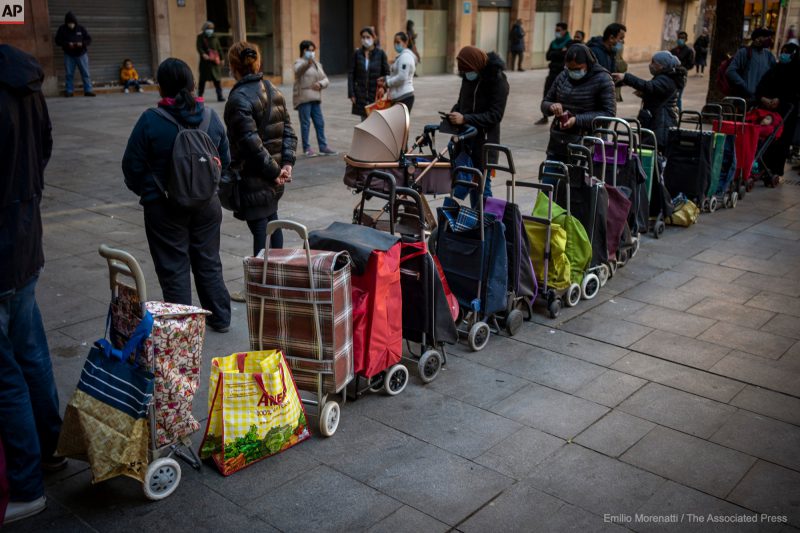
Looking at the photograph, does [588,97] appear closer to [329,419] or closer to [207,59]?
[329,419]

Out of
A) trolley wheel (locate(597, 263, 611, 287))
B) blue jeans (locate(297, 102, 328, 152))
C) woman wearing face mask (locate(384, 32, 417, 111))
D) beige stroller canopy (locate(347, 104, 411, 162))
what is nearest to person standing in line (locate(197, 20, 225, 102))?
blue jeans (locate(297, 102, 328, 152))

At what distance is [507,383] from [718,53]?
1240cm

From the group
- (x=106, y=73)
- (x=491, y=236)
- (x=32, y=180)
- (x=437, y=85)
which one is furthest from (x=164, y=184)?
(x=437, y=85)

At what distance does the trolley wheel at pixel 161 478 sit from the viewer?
12.1ft

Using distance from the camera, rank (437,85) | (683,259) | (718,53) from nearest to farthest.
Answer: (683,259)
(718,53)
(437,85)

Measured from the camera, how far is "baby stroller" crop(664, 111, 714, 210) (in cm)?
895

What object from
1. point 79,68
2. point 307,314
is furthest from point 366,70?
point 79,68

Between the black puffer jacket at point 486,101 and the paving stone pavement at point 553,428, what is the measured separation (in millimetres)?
1882

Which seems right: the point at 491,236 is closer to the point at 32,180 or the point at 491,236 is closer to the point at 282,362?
the point at 282,362

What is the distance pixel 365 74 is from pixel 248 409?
9.67 metres

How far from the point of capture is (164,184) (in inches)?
197

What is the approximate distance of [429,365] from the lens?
5008mm

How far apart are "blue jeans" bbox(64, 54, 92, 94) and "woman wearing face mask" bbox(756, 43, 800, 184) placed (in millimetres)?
14856

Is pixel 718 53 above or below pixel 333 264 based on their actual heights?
above
